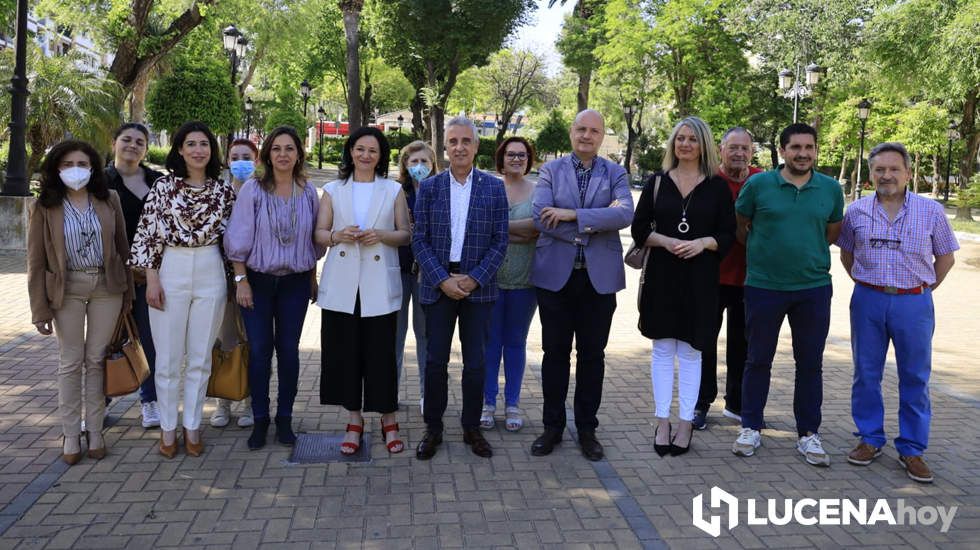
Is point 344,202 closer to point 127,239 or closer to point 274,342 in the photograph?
point 274,342

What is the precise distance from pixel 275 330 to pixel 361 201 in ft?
3.52

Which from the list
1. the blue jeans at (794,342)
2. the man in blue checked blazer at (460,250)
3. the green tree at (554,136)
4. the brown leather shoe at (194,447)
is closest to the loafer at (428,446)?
the man in blue checked blazer at (460,250)

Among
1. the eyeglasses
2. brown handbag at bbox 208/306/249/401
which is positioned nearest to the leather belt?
the eyeglasses

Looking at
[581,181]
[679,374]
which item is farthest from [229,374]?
[679,374]

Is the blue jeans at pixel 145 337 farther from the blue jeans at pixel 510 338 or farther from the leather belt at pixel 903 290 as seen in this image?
the leather belt at pixel 903 290

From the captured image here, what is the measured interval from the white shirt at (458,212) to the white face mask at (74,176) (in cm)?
218

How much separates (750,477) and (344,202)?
300 centimetres

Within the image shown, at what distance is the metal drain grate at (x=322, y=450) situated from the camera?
4691 mm

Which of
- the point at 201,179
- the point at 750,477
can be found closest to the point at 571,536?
the point at 750,477

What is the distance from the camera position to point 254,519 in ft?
12.6

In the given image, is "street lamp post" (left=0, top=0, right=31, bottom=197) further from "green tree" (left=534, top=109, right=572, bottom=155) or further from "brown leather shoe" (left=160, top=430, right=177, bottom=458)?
"green tree" (left=534, top=109, right=572, bottom=155)

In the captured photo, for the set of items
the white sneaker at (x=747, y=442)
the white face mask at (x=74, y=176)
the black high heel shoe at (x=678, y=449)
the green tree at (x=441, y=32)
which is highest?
the green tree at (x=441, y=32)

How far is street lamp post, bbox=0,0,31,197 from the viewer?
1216 centimetres

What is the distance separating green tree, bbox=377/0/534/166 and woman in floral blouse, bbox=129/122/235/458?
27.5 m
